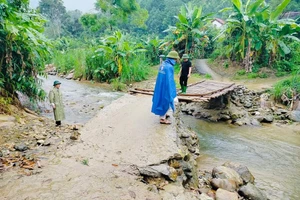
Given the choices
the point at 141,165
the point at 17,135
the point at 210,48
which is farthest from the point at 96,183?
the point at 210,48

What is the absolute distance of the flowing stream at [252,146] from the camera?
552 centimetres

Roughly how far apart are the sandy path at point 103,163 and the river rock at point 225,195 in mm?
943

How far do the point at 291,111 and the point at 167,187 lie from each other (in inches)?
325

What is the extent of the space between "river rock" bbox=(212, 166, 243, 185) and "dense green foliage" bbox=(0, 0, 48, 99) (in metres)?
4.59

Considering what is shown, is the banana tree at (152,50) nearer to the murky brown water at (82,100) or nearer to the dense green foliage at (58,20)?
the murky brown water at (82,100)

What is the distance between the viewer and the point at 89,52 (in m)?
15.2

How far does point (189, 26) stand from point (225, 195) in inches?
563

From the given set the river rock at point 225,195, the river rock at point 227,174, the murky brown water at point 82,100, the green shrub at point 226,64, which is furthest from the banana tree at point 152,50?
the river rock at point 225,195

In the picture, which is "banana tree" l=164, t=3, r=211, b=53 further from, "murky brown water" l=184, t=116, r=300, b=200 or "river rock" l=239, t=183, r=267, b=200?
"river rock" l=239, t=183, r=267, b=200

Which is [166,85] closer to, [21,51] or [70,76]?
[21,51]

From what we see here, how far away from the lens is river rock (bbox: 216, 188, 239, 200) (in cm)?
402

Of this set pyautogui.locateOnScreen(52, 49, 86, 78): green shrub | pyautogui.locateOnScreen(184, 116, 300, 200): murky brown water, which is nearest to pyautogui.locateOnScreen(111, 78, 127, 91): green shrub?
pyautogui.locateOnScreen(52, 49, 86, 78): green shrub

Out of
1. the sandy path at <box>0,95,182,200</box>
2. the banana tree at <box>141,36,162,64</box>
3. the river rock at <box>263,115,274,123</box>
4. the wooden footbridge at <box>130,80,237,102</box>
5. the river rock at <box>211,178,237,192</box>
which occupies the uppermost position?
the banana tree at <box>141,36,162,64</box>

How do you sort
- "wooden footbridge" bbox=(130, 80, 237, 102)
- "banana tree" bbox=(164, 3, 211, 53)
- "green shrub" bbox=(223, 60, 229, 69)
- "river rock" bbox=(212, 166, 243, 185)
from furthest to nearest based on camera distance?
"green shrub" bbox=(223, 60, 229, 69), "banana tree" bbox=(164, 3, 211, 53), "wooden footbridge" bbox=(130, 80, 237, 102), "river rock" bbox=(212, 166, 243, 185)
